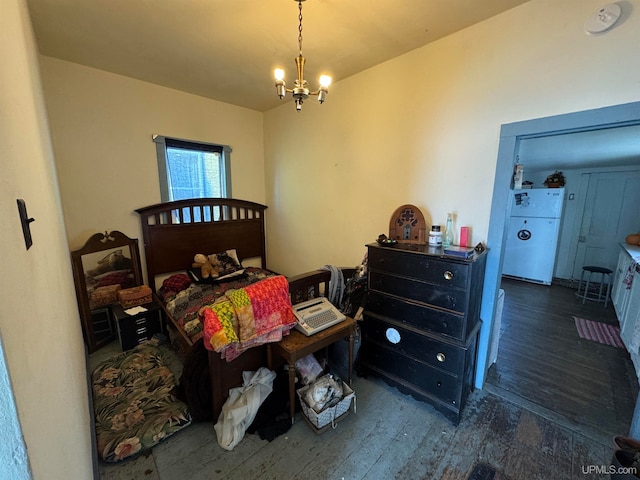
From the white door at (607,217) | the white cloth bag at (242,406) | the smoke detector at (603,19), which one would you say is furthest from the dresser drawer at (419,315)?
the white door at (607,217)

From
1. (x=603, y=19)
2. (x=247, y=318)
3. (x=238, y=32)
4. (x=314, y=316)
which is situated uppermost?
(x=238, y=32)

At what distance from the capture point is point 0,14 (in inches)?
26.8

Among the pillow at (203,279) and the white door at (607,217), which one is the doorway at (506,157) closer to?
the pillow at (203,279)

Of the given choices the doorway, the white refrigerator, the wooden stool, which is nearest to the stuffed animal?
the doorway

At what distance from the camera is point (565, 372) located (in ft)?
7.47

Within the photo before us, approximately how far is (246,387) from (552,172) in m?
6.37

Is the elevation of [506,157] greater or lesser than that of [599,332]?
greater

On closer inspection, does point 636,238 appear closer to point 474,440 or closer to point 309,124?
point 474,440

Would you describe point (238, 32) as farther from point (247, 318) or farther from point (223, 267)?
point (223, 267)

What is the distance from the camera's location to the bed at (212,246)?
5.74 ft

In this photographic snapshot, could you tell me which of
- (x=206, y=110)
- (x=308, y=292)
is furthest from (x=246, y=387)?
(x=206, y=110)

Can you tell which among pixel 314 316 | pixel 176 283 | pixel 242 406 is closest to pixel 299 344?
pixel 314 316

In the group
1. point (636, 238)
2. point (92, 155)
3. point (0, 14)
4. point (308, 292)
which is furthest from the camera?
point (636, 238)

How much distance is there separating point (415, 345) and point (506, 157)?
151 cm
